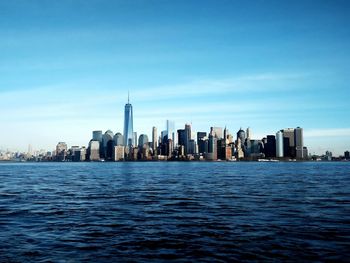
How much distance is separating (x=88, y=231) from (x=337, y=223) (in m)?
20.5

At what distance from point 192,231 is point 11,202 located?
28890mm

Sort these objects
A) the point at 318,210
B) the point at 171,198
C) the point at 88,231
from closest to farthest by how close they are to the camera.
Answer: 1. the point at 88,231
2. the point at 318,210
3. the point at 171,198

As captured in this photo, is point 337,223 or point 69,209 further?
point 69,209

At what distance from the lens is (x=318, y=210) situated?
3800 centimetres

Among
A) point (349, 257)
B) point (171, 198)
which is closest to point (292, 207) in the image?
point (171, 198)

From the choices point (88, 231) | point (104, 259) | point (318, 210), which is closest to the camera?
point (104, 259)

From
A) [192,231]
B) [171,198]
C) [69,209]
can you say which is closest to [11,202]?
[69,209]

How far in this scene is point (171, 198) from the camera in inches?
1976

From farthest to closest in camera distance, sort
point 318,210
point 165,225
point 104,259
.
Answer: point 318,210
point 165,225
point 104,259

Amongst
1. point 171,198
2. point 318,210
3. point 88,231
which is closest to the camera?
point 88,231

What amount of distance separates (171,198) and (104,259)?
30.2 m

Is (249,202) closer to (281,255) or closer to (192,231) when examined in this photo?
(192,231)

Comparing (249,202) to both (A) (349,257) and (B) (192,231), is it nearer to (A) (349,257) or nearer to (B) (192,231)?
(B) (192,231)

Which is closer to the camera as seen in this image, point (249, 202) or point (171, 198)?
point (249, 202)
